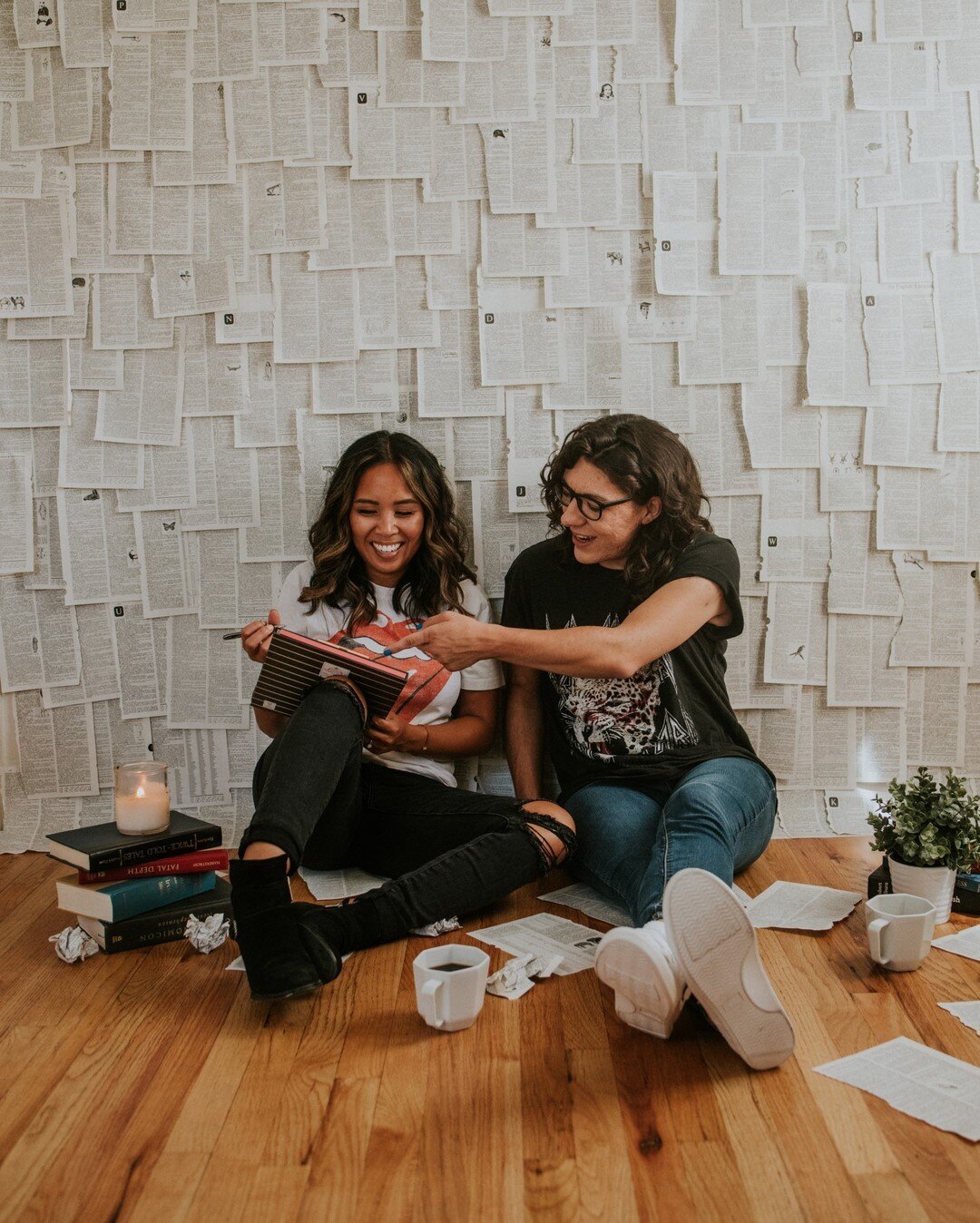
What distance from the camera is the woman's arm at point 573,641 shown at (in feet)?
6.27

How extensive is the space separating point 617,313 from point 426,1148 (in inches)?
67.1

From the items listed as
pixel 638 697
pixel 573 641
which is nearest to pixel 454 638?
pixel 573 641

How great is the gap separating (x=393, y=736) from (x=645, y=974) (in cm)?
84

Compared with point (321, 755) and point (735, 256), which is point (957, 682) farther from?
point (321, 755)

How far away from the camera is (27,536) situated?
244 cm

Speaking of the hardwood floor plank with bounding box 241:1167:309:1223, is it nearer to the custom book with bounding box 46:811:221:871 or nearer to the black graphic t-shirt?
the custom book with bounding box 46:811:221:871

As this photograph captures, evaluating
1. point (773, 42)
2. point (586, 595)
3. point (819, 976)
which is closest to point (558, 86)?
point (773, 42)

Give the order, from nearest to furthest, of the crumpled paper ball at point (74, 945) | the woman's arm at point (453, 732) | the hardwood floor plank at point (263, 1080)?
the hardwood floor plank at point (263, 1080) → the crumpled paper ball at point (74, 945) → the woman's arm at point (453, 732)

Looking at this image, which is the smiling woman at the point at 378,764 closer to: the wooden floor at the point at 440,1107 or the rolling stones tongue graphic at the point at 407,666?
the rolling stones tongue graphic at the point at 407,666

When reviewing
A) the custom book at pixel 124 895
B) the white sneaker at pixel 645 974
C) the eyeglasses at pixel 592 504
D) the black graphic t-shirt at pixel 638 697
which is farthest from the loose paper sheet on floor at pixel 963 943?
the custom book at pixel 124 895

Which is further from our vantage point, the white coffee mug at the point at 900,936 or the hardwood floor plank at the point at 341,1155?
the white coffee mug at the point at 900,936

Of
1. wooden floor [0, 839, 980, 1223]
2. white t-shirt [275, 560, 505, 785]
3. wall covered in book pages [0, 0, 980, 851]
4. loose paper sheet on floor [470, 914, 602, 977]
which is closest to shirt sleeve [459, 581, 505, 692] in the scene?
white t-shirt [275, 560, 505, 785]

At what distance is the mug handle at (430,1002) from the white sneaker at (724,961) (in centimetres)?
34

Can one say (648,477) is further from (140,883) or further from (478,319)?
(140,883)
